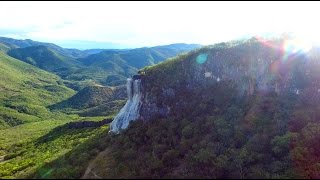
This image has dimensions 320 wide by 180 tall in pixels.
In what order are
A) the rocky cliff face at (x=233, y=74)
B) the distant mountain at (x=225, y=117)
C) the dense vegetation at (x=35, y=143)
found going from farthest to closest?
the dense vegetation at (x=35, y=143) → the rocky cliff face at (x=233, y=74) → the distant mountain at (x=225, y=117)

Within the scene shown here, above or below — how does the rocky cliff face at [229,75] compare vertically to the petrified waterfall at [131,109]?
above

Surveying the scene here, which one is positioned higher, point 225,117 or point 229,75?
point 229,75

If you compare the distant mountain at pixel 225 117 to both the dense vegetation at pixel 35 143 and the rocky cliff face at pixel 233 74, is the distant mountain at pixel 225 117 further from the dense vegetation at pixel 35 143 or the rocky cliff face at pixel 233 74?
the dense vegetation at pixel 35 143

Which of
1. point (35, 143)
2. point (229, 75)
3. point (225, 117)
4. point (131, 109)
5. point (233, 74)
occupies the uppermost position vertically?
point (233, 74)

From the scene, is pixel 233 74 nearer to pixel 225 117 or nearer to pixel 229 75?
pixel 229 75

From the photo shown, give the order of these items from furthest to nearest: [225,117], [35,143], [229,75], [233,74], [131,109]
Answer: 1. [35,143]
2. [131,109]
3. [229,75]
4. [233,74]
5. [225,117]

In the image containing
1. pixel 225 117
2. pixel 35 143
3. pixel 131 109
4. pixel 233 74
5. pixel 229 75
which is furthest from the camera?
pixel 35 143

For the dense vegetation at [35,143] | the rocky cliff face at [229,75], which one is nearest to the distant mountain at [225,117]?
the rocky cliff face at [229,75]

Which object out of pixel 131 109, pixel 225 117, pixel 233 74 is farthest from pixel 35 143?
pixel 225 117
